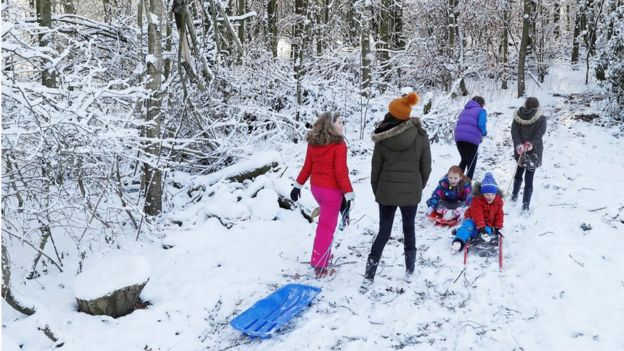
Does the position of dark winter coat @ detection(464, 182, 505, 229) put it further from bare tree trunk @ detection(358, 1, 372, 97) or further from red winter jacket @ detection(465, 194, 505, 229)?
bare tree trunk @ detection(358, 1, 372, 97)

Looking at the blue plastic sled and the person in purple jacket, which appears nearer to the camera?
the blue plastic sled

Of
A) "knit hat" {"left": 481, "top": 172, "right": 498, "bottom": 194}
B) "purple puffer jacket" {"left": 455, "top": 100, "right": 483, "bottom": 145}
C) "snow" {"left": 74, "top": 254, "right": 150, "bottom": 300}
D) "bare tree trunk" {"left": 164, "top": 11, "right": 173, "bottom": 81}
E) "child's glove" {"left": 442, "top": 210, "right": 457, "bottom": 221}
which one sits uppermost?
"bare tree trunk" {"left": 164, "top": 11, "right": 173, "bottom": 81}

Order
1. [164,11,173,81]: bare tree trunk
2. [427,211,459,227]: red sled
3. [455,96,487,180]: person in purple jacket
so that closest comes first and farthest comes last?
[427,211,459,227]: red sled
[455,96,487,180]: person in purple jacket
[164,11,173,81]: bare tree trunk

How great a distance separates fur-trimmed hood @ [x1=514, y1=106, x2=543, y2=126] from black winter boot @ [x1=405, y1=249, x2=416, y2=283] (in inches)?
122

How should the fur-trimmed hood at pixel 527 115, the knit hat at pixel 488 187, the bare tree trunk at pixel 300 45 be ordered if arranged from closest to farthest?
1. the knit hat at pixel 488 187
2. the fur-trimmed hood at pixel 527 115
3. the bare tree trunk at pixel 300 45

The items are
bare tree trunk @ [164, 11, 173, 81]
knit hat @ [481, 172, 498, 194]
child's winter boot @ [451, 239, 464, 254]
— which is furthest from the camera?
bare tree trunk @ [164, 11, 173, 81]

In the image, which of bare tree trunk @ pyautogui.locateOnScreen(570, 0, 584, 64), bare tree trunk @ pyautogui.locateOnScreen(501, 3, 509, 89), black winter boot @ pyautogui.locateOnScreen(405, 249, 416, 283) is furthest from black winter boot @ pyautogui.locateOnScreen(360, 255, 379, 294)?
bare tree trunk @ pyautogui.locateOnScreen(570, 0, 584, 64)

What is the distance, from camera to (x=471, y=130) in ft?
23.8

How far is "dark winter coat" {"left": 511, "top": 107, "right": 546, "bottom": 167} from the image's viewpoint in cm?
→ 665

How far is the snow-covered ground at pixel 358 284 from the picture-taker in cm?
402

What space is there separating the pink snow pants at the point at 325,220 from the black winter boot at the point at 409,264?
2.76 feet

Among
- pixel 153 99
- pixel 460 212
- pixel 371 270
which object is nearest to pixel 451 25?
pixel 460 212

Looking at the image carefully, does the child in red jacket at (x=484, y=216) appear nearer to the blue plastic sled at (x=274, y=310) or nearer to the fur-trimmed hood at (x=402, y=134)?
the fur-trimmed hood at (x=402, y=134)

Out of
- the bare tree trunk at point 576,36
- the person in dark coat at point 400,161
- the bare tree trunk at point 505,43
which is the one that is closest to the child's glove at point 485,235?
the person in dark coat at point 400,161
